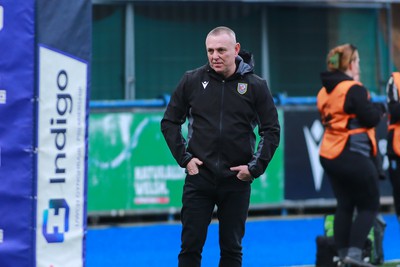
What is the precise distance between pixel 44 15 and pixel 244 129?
148cm

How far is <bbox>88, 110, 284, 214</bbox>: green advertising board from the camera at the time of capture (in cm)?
1363

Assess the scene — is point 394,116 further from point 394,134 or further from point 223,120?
point 223,120

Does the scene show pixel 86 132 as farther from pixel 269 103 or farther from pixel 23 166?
pixel 269 103

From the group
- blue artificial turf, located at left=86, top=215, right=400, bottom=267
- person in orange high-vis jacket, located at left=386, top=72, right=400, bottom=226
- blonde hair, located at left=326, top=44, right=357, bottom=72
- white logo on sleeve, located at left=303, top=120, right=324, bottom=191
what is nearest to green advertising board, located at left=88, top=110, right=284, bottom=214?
blue artificial turf, located at left=86, top=215, right=400, bottom=267

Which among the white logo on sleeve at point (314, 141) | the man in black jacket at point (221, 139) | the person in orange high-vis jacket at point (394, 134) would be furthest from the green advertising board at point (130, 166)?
the man in black jacket at point (221, 139)

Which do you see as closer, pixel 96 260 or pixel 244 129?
pixel 244 129

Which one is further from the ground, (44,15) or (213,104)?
(44,15)

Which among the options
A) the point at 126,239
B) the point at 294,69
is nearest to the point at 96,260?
the point at 126,239

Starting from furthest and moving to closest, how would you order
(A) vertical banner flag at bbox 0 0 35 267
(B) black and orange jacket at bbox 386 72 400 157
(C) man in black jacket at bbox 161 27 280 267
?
(B) black and orange jacket at bbox 386 72 400 157
(C) man in black jacket at bbox 161 27 280 267
(A) vertical banner flag at bbox 0 0 35 267

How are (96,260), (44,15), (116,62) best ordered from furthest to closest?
(116,62), (96,260), (44,15)

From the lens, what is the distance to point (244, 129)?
7078 millimetres

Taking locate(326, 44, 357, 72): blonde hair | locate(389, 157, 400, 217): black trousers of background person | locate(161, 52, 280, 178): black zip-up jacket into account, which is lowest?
locate(389, 157, 400, 217): black trousers of background person

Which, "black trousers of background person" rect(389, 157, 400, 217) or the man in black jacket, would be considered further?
"black trousers of background person" rect(389, 157, 400, 217)

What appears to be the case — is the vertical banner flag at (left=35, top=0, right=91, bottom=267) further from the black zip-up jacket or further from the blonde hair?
the blonde hair
